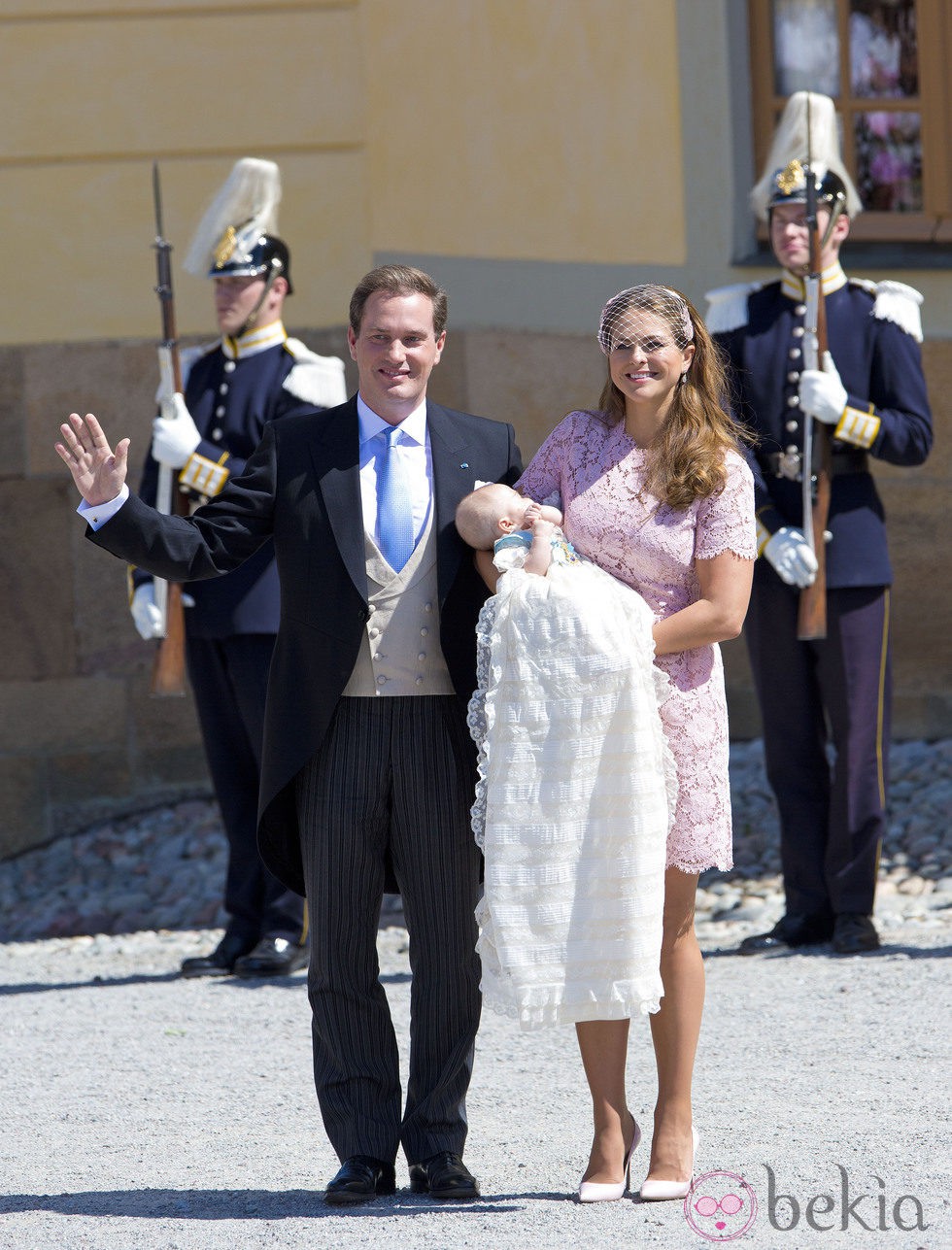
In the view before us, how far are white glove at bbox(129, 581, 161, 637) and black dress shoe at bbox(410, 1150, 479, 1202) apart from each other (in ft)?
8.70

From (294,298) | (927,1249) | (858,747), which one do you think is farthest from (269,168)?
(927,1249)

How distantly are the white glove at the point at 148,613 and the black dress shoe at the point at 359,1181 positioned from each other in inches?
104

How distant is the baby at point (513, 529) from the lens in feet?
12.0

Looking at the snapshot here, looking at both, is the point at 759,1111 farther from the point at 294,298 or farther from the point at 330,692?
the point at 294,298

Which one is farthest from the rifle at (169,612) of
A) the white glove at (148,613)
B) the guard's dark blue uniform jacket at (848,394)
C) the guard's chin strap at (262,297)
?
the guard's dark blue uniform jacket at (848,394)

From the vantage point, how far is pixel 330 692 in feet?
12.4

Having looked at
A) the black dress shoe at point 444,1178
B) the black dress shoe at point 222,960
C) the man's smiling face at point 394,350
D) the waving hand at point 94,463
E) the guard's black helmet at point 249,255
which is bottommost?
the black dress shoe at point 222,960

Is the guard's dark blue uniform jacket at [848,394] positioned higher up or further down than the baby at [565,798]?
higher up

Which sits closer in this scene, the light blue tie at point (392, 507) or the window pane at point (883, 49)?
the light blue tie at point (392, 507)

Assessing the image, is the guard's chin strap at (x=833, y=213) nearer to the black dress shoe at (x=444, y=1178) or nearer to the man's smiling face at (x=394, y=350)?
the man's smiling face at (x=394, y=350)

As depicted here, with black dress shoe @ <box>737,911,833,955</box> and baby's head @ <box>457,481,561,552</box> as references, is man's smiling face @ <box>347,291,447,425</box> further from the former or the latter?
black dress shoe @ <box>737,911,833,955</box>

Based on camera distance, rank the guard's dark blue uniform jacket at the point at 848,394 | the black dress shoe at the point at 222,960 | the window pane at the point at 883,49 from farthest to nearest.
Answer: the window pane at the point at 883,49 < the black dress shoe at the point at 222,960 < the guard's dark blue uniform jacket at the point at 848,394

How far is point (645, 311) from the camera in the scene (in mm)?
3742

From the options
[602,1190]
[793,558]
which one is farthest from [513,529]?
[793,558]
